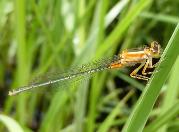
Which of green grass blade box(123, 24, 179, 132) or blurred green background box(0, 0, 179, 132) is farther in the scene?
blurred green background box(0, 0, 179, 132)

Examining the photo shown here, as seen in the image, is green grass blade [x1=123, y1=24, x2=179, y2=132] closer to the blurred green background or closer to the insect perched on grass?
the insect perched on grass

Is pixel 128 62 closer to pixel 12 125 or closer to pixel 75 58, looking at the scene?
pixel 12 125

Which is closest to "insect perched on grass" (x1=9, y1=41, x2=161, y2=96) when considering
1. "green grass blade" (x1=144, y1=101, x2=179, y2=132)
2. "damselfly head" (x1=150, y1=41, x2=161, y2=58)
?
"damselfly head" (x1=150, y1=41, x2=161, y2=58)

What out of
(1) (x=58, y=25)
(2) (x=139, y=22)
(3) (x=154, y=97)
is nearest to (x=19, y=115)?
(1) (x=58, y=25)

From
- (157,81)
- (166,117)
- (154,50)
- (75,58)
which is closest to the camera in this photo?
(157,81)

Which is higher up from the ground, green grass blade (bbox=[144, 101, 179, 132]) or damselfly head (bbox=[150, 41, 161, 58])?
damselfly head (bbox=[150, 41, 161, 58])

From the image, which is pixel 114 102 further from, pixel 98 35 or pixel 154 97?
pixel 154 97

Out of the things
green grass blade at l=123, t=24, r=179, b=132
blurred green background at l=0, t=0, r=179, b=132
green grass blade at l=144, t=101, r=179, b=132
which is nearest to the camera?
green grass blade at l=123, t=24, r=179, b=132

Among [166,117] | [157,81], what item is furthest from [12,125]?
[157,81]
